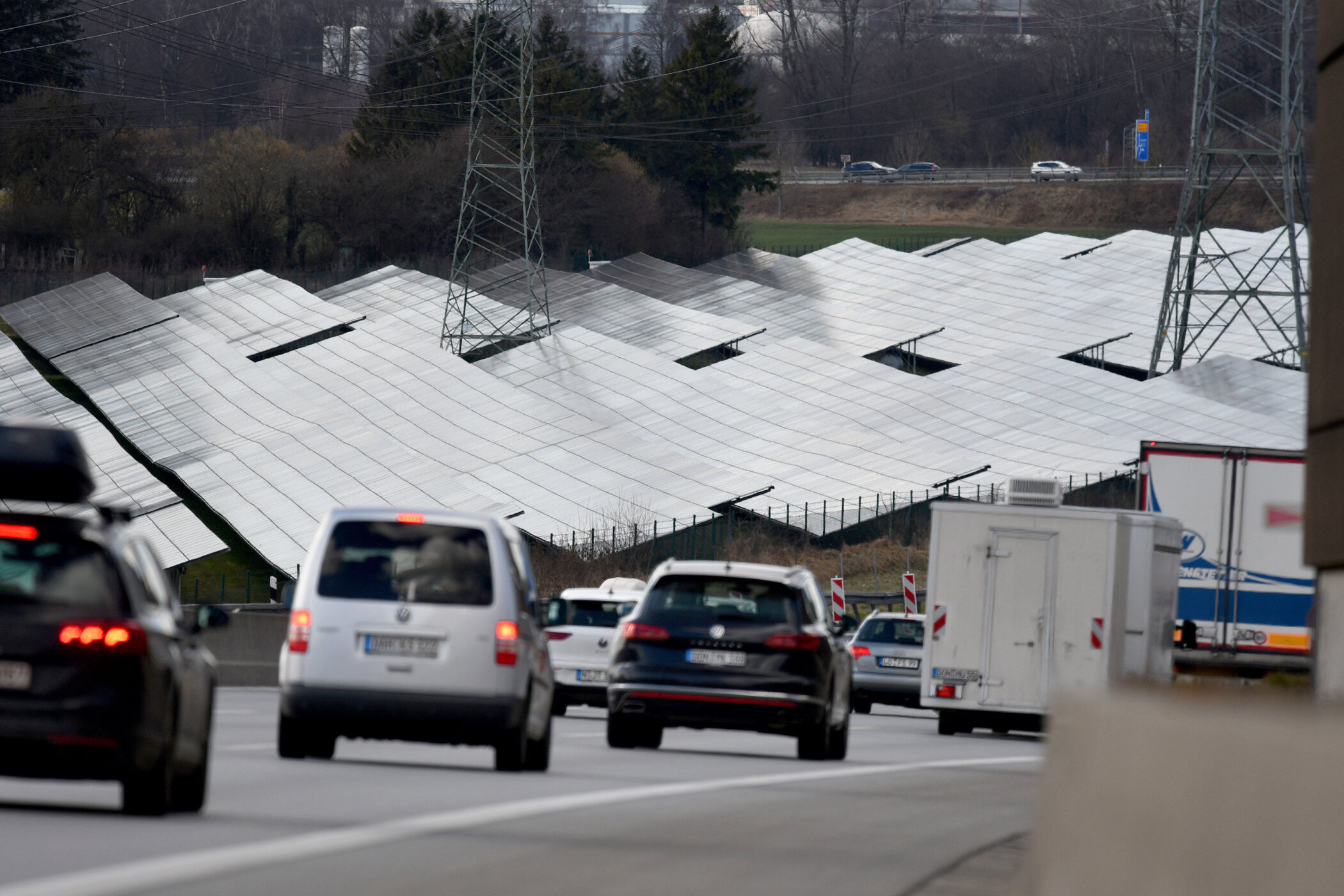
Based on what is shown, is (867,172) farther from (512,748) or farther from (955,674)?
(512,748)

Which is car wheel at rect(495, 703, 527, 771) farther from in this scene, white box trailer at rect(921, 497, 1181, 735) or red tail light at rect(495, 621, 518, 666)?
white box trailer at rect(921, 497, 1181, 735)

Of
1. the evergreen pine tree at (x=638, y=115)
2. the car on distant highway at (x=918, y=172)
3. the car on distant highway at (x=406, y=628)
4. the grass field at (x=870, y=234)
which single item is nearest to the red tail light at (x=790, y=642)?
the car on distant highway at (x=406, y=628)

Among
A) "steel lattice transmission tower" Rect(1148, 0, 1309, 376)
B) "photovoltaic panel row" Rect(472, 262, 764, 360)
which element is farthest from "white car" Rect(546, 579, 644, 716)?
"photovoltaic panel row" Rect(472, 262, 764, 360)

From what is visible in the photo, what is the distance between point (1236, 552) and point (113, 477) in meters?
37.8

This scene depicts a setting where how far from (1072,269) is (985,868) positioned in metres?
83.2

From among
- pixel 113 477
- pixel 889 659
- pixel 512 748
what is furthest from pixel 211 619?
pixel 113 477

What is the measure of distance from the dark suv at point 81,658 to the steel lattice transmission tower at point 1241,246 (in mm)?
35447

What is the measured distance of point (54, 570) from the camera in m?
10.1

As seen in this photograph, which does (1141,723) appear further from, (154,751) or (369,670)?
(369,670)

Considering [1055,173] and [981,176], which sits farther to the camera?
[981,176]

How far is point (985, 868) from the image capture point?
10617 millimetres

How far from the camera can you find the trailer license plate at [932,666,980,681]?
2305 centimetres

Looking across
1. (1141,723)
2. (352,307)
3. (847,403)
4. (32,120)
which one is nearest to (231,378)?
(352,307)

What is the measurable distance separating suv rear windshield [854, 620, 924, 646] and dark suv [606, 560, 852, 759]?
12.6 meters
